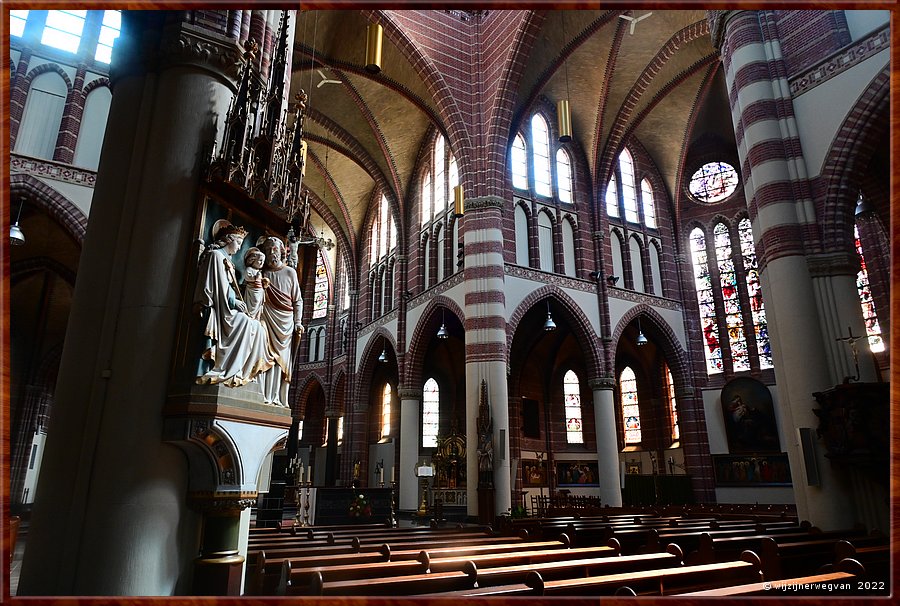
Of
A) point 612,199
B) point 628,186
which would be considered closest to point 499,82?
point 612,199

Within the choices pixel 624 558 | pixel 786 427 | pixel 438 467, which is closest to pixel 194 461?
pixel 624 558

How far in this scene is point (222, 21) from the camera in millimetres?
4520

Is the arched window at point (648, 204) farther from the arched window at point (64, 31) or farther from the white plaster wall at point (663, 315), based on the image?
the arched window at point (64, 31)

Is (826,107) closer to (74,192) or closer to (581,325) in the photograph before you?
(581,325)

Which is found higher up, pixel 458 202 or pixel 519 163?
pixel 519 163

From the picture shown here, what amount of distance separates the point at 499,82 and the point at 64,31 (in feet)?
37.6

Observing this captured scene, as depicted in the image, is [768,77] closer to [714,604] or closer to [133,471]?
[714,604]

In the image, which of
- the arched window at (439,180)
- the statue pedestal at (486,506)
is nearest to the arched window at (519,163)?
the arched window at (439,180)

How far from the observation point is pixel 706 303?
2131 cm

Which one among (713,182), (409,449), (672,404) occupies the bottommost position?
(409,449)

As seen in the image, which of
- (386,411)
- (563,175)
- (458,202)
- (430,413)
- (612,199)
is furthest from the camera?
(386,411)

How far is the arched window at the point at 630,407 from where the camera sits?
22.8 metres

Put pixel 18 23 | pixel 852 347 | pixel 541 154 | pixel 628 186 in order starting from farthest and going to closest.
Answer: pixel 628 186
pixel 541 154
pixel 18 23
pixel 852 347

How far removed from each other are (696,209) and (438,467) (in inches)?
563
